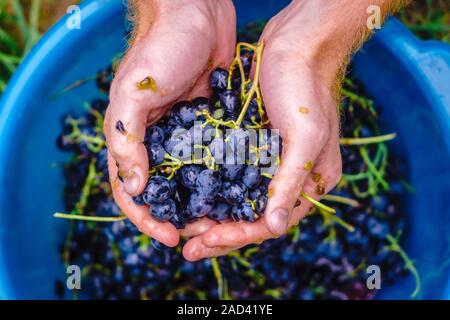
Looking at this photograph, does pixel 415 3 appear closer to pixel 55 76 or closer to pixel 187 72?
pixel 187 72

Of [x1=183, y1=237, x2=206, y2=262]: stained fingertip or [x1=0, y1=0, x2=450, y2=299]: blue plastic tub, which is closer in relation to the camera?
[x1=183, y1=237, x2=206, y2=262]: stained fingertip

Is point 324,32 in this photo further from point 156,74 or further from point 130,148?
point 130,148

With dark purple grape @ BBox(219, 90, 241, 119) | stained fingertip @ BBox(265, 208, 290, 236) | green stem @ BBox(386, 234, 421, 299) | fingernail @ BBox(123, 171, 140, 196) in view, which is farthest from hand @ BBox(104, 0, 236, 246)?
green stem @ BBox(386, 234, 421, 299)

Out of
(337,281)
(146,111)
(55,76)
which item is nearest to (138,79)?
(146,111)

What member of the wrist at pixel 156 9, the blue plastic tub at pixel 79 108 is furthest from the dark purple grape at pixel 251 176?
the blue plastic tub at pixel 79 108

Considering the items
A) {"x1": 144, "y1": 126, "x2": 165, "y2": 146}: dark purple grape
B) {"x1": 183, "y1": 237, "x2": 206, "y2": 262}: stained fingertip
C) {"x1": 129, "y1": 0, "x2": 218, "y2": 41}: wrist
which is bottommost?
{"x1": 183, "y1": 237, "x2": 206, "y2": 262}: stained fingertip

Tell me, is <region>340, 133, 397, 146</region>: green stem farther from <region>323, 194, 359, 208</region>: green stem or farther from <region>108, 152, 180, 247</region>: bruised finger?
<region>108, 152, 180, 247</region>: bruised finger
